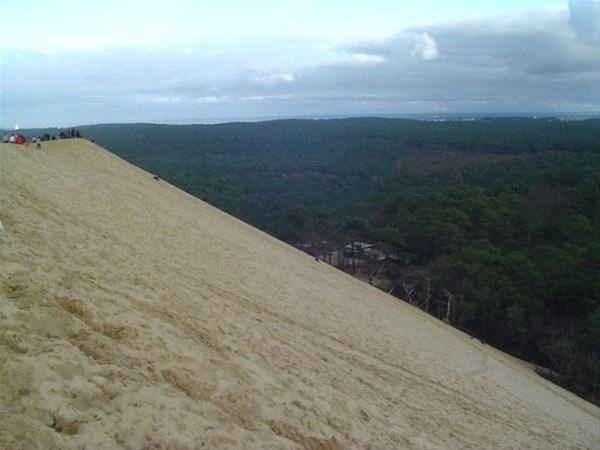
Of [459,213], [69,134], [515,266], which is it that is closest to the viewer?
[69,134]

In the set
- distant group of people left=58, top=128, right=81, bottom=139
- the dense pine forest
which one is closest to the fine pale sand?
distant group of people left=58, top=128, right=81, bottom=139

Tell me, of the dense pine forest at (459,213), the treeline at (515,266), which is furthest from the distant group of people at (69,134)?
the treeline at (515,266)

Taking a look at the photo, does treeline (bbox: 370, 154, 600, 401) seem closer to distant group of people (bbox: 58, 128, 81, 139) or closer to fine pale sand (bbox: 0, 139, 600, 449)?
fine pale sand (bbox: 0, 139, 600, 449)

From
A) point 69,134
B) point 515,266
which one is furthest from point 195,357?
point 515,266

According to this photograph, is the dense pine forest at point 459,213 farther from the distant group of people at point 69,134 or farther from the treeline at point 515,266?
the distant group of people at point 69,134

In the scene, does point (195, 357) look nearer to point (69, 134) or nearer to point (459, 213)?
point (69, 134)

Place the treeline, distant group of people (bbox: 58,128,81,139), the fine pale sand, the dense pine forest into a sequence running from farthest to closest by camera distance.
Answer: the dense pine forest, distant group of people (bbox: 58,128,81,139), the treeline, the fine pale sand
